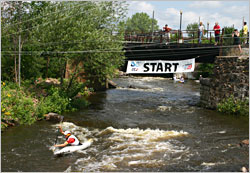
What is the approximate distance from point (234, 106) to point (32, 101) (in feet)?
41.6

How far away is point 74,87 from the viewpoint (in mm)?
23984

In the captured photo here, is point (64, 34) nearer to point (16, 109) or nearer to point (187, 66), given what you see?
point (16, 109)

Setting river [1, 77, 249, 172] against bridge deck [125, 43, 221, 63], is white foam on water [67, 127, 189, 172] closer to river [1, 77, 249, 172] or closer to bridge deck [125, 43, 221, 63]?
river [1, 77, 249, 172]

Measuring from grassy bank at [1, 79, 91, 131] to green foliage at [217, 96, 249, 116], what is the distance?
9266 millimetres

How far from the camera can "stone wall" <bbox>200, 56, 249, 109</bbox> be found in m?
20.2

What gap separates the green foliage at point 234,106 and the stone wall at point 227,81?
275 millimetres

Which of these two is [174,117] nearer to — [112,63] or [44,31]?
[112,63]

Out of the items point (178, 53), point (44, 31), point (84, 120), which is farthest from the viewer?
point (178, 53)

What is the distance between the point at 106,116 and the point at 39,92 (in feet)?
18.9

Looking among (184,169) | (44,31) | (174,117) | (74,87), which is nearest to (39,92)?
(74,87)

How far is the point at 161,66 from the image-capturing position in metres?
22.8

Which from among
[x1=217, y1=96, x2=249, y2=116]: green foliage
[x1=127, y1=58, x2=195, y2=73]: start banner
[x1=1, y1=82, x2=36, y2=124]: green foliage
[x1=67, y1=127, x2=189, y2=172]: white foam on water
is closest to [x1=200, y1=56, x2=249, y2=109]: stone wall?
[x1=217, y1=96, x2=249, y2=116]: green foliage

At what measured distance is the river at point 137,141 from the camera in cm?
1208

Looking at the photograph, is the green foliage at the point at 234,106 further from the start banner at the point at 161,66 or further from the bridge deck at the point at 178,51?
the bridge deck at the point at 178,51
